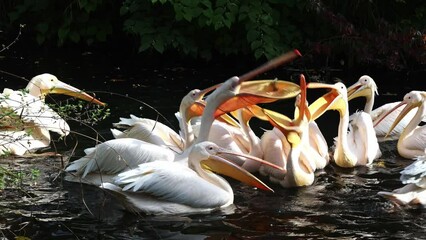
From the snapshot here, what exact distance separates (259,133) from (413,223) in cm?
235

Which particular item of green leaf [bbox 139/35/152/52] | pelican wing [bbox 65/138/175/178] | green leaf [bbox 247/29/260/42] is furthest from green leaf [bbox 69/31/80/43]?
pelican wing [bbox 65/138/175/178]

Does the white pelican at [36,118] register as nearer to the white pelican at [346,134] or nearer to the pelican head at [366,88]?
the white pelican at [346,134]

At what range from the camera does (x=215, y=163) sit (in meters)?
5.51

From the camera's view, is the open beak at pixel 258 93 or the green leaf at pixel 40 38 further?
the green leaf at pixel 40 38

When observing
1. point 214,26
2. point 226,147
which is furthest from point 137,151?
point 214,26

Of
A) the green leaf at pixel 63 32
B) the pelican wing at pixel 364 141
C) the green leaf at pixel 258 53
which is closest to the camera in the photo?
the pelican wing at pixel 364 141

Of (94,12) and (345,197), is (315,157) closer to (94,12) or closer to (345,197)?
(345,197)

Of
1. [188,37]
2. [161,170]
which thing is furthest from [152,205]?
[188,37]

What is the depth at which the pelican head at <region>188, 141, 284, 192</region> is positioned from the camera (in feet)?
17.8

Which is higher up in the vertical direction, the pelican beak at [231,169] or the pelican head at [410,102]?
the pelican head at [410,102]

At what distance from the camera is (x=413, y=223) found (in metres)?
5.14

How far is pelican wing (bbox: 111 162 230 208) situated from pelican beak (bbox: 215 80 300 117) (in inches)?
28.4

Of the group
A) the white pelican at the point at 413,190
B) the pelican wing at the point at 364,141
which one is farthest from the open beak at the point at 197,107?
the white pelican at the point at 413,190

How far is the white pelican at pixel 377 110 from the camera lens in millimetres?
7219
